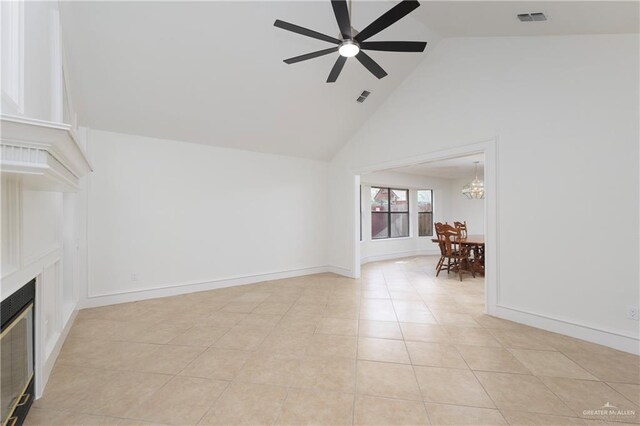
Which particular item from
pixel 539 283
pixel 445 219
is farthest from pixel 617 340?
pixel 445 219

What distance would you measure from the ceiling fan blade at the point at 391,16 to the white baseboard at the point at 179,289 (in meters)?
4.12

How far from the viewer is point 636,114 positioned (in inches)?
97.3

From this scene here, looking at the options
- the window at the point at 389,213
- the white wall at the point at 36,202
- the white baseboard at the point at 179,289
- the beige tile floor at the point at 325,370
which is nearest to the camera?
the white wall at the point at 36,202

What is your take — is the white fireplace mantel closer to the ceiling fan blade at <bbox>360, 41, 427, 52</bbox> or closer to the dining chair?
the ceiling fan blade at <bbox>360, 41, 427, 52</bbox>

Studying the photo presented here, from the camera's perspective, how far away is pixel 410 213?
8.77 meters

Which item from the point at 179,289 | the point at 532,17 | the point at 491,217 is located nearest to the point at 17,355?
the point at 179,289

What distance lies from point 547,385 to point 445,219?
757cm

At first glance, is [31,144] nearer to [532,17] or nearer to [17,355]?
[17,355]

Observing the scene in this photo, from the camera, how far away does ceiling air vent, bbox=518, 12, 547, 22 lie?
8.52 feet

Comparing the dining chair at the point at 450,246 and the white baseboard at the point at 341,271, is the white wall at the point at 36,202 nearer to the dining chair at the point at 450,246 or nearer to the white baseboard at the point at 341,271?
the white baseboard at the point at 341,271

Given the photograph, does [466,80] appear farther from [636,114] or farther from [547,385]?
[547,385]

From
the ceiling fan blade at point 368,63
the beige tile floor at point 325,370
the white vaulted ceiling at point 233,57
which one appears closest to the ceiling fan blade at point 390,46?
the ceiling fan blade at point 368,63

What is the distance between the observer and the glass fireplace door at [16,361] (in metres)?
1.40

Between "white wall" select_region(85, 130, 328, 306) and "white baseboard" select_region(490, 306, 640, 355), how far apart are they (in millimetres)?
3558
